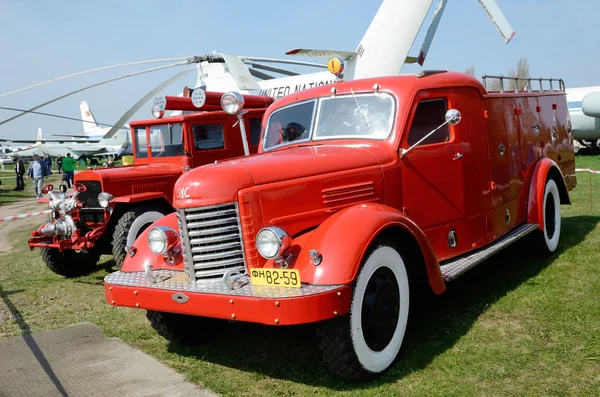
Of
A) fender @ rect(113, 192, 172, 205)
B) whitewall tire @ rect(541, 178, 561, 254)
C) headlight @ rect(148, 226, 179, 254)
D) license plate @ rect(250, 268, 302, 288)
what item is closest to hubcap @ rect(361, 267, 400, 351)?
license plate @ rect(250, 268, 302, 288)

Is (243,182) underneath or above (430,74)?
underneath

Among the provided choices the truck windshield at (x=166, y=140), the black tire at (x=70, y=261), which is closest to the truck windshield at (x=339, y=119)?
the truck windshield at (x=166, y=140)

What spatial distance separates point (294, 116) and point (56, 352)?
9.48 ft

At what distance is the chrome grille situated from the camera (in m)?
3.61

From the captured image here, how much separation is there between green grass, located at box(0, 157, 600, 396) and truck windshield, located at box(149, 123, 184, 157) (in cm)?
259

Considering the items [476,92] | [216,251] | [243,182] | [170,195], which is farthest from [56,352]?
[476,92]

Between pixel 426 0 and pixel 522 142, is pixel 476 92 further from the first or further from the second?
pixel 426 0

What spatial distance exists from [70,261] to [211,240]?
4.76m

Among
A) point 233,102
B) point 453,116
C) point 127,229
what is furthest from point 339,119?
point 127,229

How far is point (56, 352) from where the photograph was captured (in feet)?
15.0

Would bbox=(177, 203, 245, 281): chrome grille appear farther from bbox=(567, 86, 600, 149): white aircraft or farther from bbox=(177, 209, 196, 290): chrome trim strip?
bbox=(567, 86, 600, 149): white aircraft

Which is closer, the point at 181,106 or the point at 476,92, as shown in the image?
the point at 476,92

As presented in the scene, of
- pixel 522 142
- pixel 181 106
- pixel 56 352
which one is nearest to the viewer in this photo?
pixel 56 352

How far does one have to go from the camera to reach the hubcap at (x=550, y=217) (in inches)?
257
